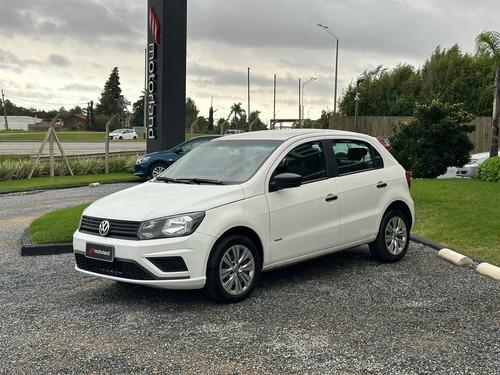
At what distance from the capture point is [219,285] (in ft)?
18.1

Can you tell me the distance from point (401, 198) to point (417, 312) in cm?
229

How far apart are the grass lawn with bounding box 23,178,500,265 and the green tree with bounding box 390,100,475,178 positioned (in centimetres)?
472

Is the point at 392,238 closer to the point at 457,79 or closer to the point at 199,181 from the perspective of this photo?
the point at 199,181

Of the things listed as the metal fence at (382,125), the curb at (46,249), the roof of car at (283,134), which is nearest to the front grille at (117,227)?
the roof of car at (283,134)

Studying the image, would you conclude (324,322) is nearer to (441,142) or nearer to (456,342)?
(456,342)

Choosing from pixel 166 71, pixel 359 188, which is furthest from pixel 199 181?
pixel 166 71

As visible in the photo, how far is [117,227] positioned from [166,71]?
54.3 ft

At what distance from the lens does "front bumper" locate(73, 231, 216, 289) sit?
525 cm

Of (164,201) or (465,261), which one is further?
(465,261)

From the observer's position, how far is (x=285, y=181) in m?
5.93

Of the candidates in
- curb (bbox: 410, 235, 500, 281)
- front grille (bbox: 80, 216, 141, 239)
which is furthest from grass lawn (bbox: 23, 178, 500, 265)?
front grille (bbox: 80, 216, 141, 239)

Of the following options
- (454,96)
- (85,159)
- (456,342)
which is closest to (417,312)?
(456,342)

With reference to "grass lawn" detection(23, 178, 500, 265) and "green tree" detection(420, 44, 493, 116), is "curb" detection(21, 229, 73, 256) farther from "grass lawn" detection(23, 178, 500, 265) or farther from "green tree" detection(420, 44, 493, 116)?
"green tree" detection(420, 44, 493, 116)

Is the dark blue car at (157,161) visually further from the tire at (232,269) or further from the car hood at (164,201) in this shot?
the tire at (232,269)
